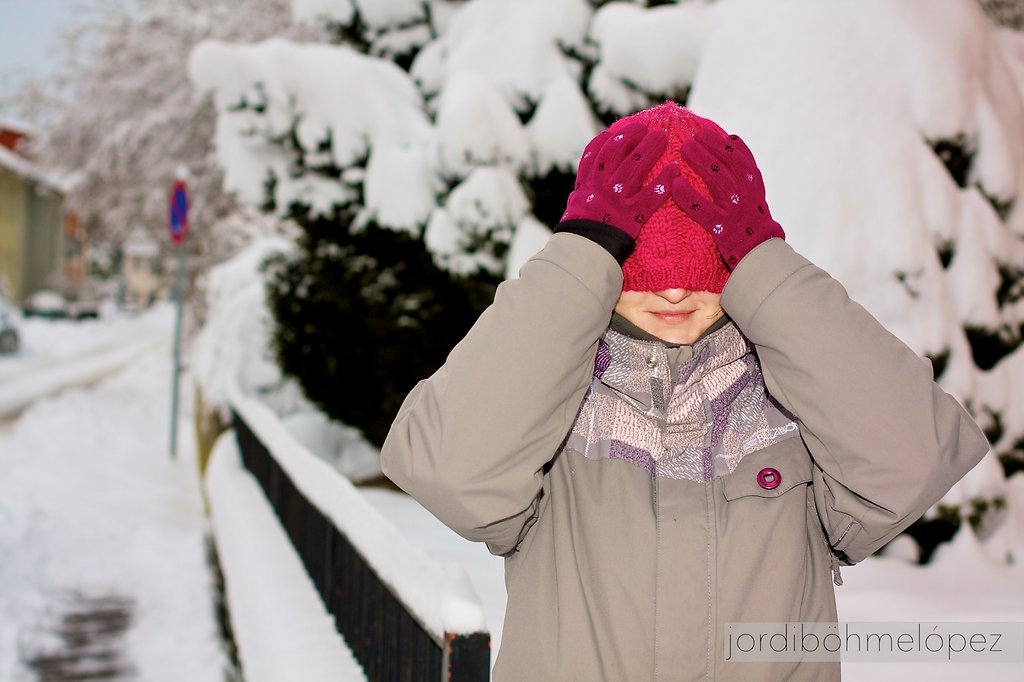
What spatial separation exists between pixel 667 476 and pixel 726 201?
1.38 ft

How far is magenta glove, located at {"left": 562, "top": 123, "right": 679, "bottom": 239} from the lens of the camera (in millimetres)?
1272

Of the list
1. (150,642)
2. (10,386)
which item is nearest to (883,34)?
(150,642)

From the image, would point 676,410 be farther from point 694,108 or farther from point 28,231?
point 28,231

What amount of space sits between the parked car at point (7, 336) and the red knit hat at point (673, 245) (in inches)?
985

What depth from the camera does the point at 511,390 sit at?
1229 mm

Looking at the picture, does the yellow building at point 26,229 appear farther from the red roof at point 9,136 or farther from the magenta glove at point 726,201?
the magenta glove at point 726,201

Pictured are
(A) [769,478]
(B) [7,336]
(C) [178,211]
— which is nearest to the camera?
(A) [769,478]

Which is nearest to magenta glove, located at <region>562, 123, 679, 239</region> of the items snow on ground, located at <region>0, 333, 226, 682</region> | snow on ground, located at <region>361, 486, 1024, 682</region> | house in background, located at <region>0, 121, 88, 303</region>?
snow on ground, located at <region>361, 486, 1024, 682</region>

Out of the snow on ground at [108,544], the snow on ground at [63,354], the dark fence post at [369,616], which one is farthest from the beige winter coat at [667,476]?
the snow on ground at [63,354]

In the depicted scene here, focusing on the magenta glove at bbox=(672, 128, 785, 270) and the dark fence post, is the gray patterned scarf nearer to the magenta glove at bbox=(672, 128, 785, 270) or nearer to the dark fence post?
the magenta glove at bbox=(672, 128, 785, 270)

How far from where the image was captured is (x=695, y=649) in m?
1.27

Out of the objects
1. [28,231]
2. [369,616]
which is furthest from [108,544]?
[28,231]

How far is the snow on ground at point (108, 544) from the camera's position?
15.8 feet

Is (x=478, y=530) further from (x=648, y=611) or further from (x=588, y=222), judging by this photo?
(x=588, y=222)
